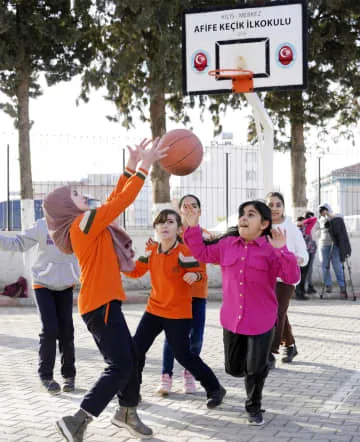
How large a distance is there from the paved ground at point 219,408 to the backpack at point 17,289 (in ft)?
19.4

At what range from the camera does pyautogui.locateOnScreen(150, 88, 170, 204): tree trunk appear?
17.6 metres

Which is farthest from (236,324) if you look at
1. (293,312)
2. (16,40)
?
(16,40)

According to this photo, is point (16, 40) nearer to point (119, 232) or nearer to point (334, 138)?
point (334, 138)

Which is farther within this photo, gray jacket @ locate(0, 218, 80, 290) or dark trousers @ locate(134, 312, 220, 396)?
gray jacket @ locate(0, 218, 80, 290)

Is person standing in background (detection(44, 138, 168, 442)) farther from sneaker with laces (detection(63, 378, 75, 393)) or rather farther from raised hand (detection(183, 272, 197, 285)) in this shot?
sneaker with laces (detection(63, 378, 75, 393))

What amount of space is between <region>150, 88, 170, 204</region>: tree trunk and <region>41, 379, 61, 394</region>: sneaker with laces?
10914 mm

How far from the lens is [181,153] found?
23.4 feet

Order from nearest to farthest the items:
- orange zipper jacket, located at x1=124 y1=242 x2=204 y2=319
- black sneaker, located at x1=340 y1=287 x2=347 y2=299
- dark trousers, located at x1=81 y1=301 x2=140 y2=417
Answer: dark trousers, located at x1=81 y1=301 x2=140 y2=417, orange zipper jacket, located at x1=124 y1=242 x2=204 y2=319, black sneaker, located at x1=340 y1=287 x2=347 y2=299

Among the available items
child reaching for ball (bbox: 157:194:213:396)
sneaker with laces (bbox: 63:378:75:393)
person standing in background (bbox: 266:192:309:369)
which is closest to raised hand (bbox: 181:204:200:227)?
child reaching for ball (bbox: 157:194:213:396)

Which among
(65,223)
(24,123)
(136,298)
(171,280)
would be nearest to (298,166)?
(136,298)

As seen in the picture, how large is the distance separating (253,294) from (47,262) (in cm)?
223

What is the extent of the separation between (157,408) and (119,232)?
5.61 ft

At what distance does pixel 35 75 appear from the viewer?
16938mm

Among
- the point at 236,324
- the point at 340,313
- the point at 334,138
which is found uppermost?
the point at 334,138
